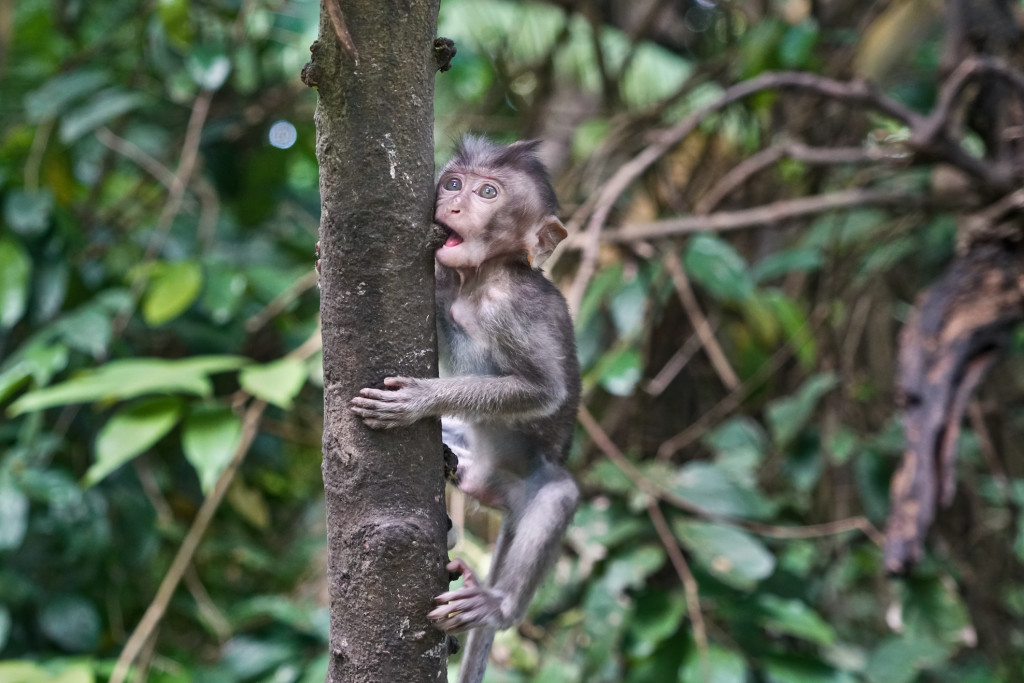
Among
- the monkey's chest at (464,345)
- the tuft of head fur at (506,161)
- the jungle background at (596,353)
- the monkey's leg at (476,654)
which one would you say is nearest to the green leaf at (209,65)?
the jungle background at (596,353)

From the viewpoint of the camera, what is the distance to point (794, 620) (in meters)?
3.96

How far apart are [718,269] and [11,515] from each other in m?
3.32

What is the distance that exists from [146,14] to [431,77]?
4314mm

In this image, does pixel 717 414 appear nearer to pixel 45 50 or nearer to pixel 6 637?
pixel 6 637

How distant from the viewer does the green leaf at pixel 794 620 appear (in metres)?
3.88

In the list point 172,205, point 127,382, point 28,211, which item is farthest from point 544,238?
point 28,211

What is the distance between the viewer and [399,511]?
1793 mm

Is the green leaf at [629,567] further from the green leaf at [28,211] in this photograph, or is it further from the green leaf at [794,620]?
the green leaf at [28,211]

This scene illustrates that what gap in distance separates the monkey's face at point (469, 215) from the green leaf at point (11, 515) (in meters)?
2.59

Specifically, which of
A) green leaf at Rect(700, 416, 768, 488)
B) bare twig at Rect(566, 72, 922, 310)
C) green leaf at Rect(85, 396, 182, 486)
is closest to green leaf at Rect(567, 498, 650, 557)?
green leaf at Rect(700, 416, 768, 488)

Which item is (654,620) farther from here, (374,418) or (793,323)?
(374,418)

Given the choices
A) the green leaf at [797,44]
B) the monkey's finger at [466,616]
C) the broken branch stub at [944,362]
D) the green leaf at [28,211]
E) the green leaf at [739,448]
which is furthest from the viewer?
the green leaf at [797,44]

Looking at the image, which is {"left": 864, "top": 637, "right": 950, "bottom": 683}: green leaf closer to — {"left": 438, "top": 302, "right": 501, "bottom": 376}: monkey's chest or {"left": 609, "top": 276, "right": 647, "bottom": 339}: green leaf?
{"left": 609, "top": 276, "right": 647, "bottom": 339}: green leaf

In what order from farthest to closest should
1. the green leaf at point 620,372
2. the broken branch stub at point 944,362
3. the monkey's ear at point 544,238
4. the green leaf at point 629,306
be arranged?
the green leaf at point 629,306 → the green leaf at point 620,372 → the broken branch stub at point 944,362 → the monkey's ear at point 544,238
